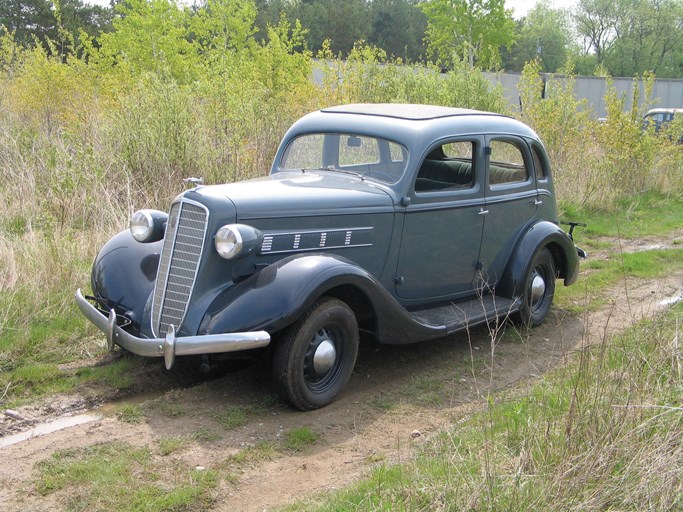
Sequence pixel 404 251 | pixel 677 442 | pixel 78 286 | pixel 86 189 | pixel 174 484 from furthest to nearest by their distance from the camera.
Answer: pixel 86 189
pixel 78 286
pixel 404 251
pixel 174 484
pixel 677 442

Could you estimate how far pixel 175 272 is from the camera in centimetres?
466

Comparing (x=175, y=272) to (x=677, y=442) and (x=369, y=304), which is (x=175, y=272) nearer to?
(x=369, y=304)

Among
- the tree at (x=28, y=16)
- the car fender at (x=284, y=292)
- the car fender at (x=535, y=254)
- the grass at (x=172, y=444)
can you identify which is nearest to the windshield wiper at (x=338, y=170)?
the car fender at (x=284, y=292)

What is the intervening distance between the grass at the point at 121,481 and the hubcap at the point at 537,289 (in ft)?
12.3

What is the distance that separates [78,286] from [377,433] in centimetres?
335

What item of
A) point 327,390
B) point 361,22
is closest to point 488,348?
point 327,390

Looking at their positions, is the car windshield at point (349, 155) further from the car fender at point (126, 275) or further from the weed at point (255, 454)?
the weed at point (255, 454)

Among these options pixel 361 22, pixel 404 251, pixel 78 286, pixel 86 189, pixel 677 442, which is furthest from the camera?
pixel 361 22

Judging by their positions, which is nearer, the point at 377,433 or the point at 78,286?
the point at 377,433

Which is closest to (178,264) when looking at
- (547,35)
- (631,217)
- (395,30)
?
(631,217)

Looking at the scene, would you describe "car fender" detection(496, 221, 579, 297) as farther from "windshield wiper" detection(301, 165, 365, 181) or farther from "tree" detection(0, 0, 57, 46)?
"tree" detection(0, 0, 57, 46)

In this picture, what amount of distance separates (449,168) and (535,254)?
1.11 m

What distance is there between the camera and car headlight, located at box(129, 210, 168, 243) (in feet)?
17.1

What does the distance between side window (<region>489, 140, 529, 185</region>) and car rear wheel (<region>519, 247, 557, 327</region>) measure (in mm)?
731
